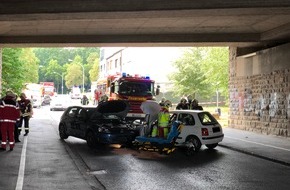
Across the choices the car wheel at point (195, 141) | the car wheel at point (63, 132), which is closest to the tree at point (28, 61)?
the car wheel at point (63, 132)

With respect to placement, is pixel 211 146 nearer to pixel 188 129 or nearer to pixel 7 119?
pixel 188 129

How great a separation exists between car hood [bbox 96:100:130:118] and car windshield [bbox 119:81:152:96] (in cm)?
729

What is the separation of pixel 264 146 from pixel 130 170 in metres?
7.57

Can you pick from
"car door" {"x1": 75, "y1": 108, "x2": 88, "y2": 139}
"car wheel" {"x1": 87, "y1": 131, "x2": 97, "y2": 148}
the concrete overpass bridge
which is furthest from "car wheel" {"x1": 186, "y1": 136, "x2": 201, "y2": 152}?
the concrete overpass bridge

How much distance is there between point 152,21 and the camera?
18734 millimetres

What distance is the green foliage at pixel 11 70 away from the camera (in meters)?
34.2

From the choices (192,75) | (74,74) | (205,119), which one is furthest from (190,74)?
(74,74)

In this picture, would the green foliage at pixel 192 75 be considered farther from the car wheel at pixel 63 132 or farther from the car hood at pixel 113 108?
the car hood at pixel 113 108

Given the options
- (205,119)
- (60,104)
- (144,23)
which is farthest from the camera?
(60,104)

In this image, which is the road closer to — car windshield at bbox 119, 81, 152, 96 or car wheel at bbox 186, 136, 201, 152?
car wheel at bbox 186, 136, 201, 152

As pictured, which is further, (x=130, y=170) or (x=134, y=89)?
(x=134, y=89)

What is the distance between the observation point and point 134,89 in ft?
80.0

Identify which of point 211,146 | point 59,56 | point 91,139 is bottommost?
point 211,146

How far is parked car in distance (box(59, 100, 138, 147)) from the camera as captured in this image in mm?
15664
